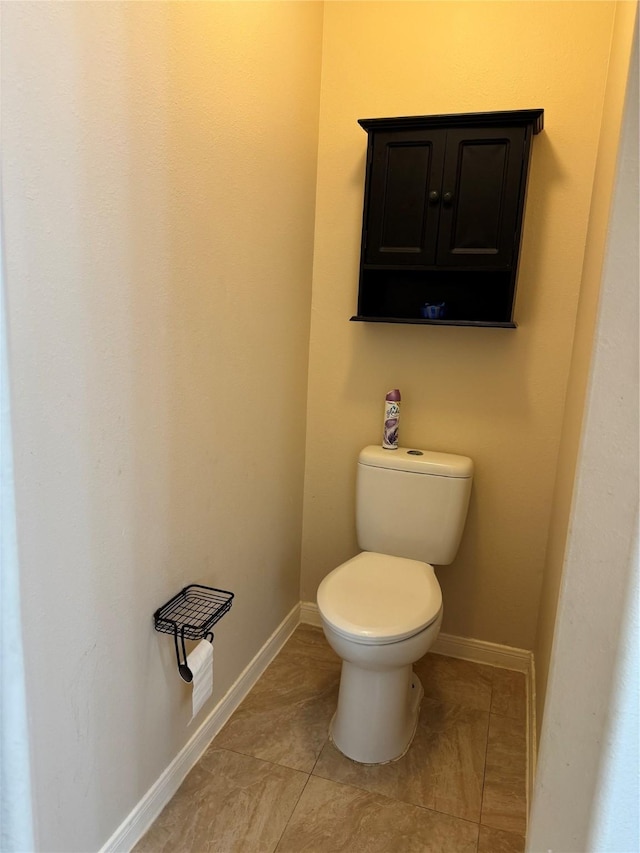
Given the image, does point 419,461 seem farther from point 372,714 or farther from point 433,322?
point 372,714

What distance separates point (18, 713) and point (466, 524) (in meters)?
1.68

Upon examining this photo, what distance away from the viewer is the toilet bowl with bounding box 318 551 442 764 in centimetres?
158

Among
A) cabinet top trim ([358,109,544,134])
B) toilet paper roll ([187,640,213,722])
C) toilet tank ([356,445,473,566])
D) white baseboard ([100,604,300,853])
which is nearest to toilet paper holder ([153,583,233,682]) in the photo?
toilet paper roll ([187,640,213,722])

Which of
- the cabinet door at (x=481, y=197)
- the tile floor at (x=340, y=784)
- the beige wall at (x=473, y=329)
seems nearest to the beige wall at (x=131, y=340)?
the tile floor at (x=340, y=784)

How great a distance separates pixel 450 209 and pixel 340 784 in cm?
181

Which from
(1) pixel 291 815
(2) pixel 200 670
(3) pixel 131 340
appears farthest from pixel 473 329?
(1) pixel 291 815

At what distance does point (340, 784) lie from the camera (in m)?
1.63

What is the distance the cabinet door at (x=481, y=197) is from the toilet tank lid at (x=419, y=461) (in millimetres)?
671

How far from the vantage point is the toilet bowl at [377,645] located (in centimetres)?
158

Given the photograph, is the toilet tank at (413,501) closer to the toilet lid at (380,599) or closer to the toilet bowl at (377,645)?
the toilet lid at (380,599)

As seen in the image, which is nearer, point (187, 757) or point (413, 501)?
point (187, 757)

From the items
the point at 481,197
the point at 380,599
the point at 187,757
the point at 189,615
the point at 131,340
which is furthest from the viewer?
the point at 481,197

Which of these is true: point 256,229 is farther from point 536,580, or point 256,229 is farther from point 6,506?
point 536,580

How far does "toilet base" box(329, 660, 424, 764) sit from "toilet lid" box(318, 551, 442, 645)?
0.18m
